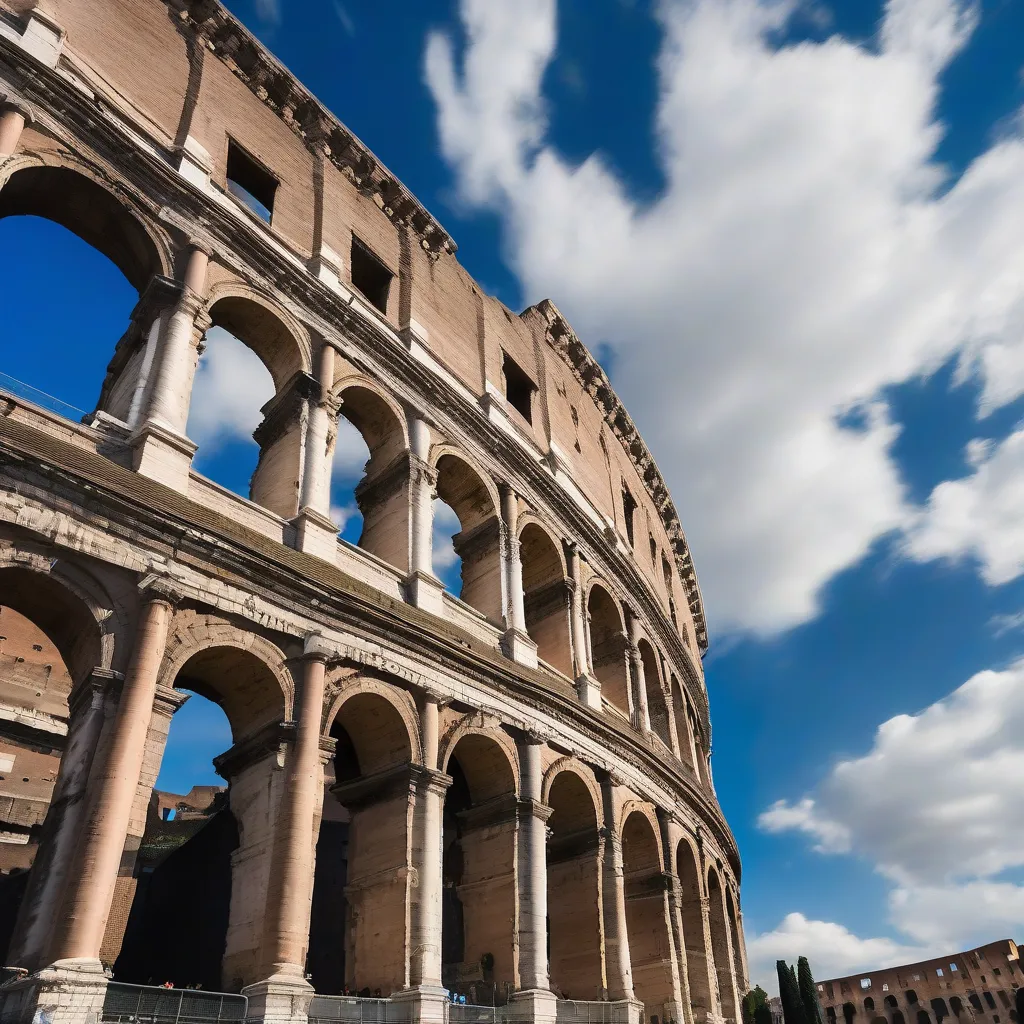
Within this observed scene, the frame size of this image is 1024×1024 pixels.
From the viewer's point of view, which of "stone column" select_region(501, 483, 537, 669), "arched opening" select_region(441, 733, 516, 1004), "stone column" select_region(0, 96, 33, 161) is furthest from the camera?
"stone column" select_region(501, 483, 537, 669)

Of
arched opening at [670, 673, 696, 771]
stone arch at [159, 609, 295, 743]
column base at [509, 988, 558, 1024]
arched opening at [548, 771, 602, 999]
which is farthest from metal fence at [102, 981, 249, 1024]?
arched opening at [670, 673, 696, 771]

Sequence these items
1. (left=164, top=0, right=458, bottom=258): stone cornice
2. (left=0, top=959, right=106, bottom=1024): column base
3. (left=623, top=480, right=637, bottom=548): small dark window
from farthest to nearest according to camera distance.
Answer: (left=623, top=480, right=637, bottom=548): small dark window < (left=164, top=0, right=458, bottom=258): stone cornice < (left=0, top=959, right=106, bottom=1024): column base

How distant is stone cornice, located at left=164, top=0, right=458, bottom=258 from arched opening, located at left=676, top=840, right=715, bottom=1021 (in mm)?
14471

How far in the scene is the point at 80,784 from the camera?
8297 mm

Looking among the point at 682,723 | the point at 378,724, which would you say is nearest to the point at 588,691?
the point at 378,724

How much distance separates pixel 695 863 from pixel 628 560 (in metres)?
7.05

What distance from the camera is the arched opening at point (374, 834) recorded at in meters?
10.7

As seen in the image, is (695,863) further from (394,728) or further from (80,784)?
(80,784)

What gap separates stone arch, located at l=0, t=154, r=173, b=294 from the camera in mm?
11297

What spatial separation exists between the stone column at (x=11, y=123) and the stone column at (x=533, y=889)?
414 inches

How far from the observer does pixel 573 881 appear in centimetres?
1498

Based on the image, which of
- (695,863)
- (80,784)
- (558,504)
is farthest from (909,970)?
(80,784)

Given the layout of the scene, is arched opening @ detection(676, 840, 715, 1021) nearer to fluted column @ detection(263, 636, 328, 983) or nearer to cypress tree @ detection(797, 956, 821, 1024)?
cypress tree @ detection(797, 956, 821, 1024)

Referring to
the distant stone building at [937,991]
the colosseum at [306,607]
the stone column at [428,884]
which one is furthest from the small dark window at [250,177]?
the distant stone building at [937,991]
